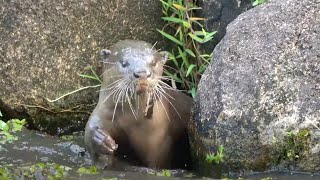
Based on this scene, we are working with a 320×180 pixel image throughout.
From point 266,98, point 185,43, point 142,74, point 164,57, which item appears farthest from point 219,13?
point 266,98

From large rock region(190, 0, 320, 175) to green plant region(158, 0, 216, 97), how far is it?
2.90ft

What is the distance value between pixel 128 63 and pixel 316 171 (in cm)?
116

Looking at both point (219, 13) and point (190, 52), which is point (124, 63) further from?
point (219, 13)

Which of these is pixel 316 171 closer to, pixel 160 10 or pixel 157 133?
pixel 157 133

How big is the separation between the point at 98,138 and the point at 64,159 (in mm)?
260

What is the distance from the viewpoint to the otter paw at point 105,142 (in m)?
4.47

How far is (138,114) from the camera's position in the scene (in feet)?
15.5

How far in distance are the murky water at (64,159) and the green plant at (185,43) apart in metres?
0.78

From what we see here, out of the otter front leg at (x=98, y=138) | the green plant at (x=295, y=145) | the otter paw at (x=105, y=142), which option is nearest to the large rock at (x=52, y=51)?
the otter front leg at (x=98, y=138)

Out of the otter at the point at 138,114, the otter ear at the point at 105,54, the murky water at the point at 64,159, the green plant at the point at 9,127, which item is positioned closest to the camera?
the green plant at the point at 9,127

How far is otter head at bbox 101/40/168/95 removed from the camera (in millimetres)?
4441

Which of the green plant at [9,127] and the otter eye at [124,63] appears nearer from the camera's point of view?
the green plant at [9,127]

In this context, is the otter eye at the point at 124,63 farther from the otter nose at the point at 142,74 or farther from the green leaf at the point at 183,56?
the green leaf at the point at 183,56

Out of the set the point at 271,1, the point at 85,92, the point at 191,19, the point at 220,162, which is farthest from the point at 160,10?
the point at 220,162
